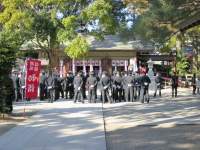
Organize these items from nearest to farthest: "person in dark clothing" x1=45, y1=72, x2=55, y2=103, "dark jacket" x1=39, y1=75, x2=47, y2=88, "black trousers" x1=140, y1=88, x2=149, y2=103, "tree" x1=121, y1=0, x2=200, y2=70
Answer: "tree" x1=121, y1=0, x2=200, y2=70, "black trousers" x1=140, y1=88, x2=149, y2=103, "person in dark clothing" x1=45, y1=72, x2=55, y2=103, "dark jacket" x1=39, y1=75, x2=47, y2=88

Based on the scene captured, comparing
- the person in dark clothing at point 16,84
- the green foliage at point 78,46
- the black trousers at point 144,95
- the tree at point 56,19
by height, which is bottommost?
the black trousers at point 144,95

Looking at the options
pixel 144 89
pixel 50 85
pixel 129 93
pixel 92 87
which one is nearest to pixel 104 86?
pixel 92 87

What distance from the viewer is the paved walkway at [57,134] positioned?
5859 millimetres

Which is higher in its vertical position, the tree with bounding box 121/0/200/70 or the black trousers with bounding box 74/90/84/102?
the tree with bounding box 121/0/200/70

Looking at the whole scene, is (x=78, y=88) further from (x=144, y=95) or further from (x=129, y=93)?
(x=144, y=95)

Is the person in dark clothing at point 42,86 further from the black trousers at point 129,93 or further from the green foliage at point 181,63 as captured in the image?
the green foliage at point 181,63

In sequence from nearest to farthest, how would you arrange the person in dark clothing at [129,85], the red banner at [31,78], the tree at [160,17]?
the red banner at [31,78], the tree at [160,17], the person in dark clothing at [129,85]

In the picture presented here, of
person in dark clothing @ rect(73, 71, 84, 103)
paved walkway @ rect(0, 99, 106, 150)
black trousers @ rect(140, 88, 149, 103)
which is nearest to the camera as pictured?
paved walkway @ rect(0, 99, 106, 150)

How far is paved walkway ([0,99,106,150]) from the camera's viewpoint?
19.2 feet

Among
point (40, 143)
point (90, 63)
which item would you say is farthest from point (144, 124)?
point (90, 63)

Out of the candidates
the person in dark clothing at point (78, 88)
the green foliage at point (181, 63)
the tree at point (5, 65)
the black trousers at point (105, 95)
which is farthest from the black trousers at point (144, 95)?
the green foliage at point (181, 63)

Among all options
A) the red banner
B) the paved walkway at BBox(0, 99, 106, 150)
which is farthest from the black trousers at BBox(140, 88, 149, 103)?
the red banner

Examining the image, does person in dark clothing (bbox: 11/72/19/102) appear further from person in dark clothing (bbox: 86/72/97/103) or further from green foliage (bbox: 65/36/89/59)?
green foliage (bbox: 65/36/89/59)

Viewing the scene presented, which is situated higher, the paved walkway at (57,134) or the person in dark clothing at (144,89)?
the person in dark clothing at (144,89)
